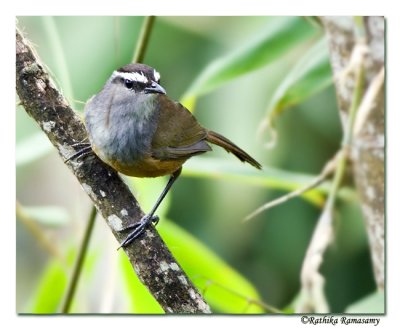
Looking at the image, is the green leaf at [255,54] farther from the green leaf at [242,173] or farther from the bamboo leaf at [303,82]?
the green leaf at [242,173]

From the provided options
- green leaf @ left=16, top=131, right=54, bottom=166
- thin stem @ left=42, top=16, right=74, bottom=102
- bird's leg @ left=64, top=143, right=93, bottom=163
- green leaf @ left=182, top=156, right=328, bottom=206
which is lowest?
green leaf @ left=182, top=156, right=328, bottom=206

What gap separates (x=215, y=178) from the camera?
3.26 m

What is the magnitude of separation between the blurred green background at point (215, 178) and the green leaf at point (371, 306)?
0.23 meters

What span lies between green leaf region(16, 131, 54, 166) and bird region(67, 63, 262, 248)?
39 centimetres

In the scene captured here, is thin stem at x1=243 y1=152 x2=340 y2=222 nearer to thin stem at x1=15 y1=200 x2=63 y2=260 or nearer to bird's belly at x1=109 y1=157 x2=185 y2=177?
bird's belly at x1=109 y1=157 x2=185 y2=177

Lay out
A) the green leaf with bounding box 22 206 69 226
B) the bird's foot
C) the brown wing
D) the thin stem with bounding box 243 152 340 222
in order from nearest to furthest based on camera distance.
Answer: the bird's foot, the brown wing, the thin stem with bounding box 243 152 340 222, the green leaf with bounding box 22 206 69 226

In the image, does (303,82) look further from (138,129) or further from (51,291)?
(51,291)

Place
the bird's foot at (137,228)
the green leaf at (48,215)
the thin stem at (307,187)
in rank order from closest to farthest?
the bird's foot at (137,228) → the thin stem at (307,187) → the green leaf at (48,215)

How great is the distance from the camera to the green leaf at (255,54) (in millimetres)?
2973

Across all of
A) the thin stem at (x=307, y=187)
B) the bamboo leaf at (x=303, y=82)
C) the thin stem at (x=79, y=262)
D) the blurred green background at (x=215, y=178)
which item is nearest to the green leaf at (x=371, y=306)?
the blurred green background at (x=215, y=178)

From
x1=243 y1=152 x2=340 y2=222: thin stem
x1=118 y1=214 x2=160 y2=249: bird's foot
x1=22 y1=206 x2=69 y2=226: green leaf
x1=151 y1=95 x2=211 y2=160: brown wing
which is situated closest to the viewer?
x1=118 y1=214 x2=160 y2=249: bird's foot

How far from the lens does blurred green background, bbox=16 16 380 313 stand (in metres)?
2.96

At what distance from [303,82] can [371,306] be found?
0.85 meters

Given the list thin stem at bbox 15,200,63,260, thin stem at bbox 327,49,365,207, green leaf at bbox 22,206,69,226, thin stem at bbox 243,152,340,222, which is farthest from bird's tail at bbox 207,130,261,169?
thin stem at bbox 15,200,63,260
